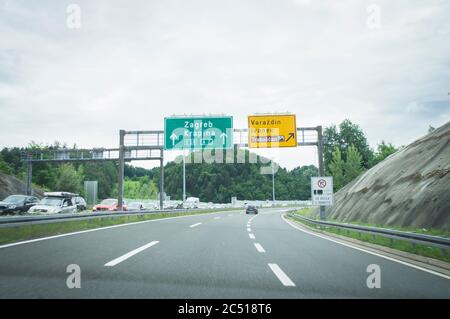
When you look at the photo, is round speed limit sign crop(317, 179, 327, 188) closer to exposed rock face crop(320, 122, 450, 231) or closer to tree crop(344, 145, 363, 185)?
exposed rock face crop(320, 122, 450, 231)

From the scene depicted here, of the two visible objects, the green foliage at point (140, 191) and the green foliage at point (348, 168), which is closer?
the green foliage at point (348, 168)

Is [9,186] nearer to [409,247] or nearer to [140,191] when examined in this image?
[409,247]

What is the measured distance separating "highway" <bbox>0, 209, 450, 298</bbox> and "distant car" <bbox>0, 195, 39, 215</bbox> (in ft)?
54.4

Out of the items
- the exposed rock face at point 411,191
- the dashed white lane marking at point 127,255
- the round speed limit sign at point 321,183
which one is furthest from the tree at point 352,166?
the dashed white lane marking at point 127,255

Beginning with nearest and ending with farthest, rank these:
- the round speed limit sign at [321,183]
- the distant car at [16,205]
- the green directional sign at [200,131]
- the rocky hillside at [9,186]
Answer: the round speed limit sign at [321,183] → the distant car at [16,205] → the green directional sign at [200,131] → the rocky hillside at [9,186]

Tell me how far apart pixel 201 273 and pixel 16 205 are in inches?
897

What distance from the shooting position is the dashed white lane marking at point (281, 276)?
5.30m

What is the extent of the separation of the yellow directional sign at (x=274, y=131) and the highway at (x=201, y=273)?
43.9 feet

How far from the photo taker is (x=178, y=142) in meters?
23.3

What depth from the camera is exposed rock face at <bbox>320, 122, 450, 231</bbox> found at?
47.1ft

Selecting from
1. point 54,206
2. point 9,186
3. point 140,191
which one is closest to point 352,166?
point 54,206

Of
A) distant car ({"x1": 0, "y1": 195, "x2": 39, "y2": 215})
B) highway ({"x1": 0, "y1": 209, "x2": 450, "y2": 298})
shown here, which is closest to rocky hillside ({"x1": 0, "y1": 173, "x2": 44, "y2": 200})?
distant car ({"x1": 0, "y1": 195, "x2": 39, "y2": 215})

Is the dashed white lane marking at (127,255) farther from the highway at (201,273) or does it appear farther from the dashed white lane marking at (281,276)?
the dashed white lane marking at (281,276)
